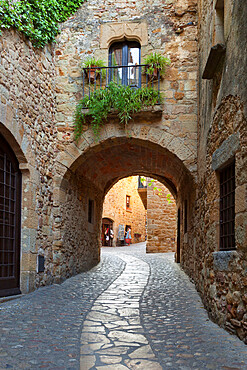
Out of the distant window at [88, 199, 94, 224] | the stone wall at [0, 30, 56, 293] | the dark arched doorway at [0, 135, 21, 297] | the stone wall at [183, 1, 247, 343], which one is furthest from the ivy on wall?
the distant window at [88, 199, 94, 224]

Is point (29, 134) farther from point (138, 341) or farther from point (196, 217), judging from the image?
point (138, 341)

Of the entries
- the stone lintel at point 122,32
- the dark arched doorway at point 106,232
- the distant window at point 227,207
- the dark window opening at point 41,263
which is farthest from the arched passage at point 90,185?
the dark arched doorway at point 106,232

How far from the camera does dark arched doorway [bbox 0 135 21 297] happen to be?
5660 millimetres

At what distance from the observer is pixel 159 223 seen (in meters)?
15.5

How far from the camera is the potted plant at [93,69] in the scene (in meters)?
7.54

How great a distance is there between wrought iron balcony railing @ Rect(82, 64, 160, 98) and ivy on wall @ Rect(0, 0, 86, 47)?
3.32 ft

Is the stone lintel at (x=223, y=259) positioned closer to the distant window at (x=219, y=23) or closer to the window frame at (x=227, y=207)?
the window frame at (x=227, y=207)

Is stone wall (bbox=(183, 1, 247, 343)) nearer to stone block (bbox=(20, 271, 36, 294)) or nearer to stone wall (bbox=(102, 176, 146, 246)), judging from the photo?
stone block (bbox=(20, 271, 36, 294))

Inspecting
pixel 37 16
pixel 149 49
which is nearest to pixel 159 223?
pixel 149 49

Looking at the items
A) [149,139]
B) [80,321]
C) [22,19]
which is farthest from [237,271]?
[22,19]

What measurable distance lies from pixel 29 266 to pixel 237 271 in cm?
366

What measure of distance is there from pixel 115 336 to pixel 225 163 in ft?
7.05

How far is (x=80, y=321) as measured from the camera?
434 cm

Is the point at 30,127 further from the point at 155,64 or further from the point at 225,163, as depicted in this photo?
the point at 225,163
